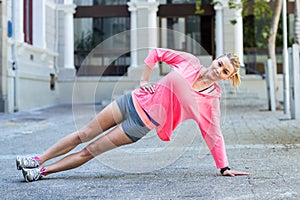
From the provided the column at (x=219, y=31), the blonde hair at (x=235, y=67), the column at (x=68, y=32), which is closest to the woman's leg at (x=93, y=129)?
the blonde hair at (x=235, y=67)

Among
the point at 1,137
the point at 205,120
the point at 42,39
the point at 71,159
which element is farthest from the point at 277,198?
the point at 42,39

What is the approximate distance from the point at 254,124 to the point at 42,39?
10.1m

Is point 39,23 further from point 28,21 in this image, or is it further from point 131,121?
point 131,121

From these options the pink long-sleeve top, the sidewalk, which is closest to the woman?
the pink long-sleeve top

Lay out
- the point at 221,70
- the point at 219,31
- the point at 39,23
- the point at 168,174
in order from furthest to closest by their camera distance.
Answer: the point at 219,31, the point at 39,23, the point at 168,174, the point at 221,70

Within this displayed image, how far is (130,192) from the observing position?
12.8 feet

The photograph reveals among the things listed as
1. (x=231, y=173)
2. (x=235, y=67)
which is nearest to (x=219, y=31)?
(x=231, y=173)

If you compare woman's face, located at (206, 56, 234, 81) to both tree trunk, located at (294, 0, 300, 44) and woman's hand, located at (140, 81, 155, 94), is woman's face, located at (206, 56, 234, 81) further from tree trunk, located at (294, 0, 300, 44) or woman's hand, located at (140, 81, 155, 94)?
tree trunk, located at (294, 0, 300, 44)

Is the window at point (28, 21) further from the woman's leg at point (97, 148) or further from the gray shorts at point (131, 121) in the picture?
the gray shorts at point (131, 121)

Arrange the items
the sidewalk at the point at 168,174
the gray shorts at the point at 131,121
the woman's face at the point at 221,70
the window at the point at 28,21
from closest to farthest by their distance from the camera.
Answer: the sidewalk at the point at 168,174 < the woman's face at the point at 221,70 < the gray shorts at the point at 131,121 < the window at the point at 28,21

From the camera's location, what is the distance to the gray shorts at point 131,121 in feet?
13.7

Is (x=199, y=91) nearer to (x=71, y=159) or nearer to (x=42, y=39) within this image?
(x=71, y=159)

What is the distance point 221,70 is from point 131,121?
35.8 inches

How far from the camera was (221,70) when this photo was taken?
4070 millimetres
